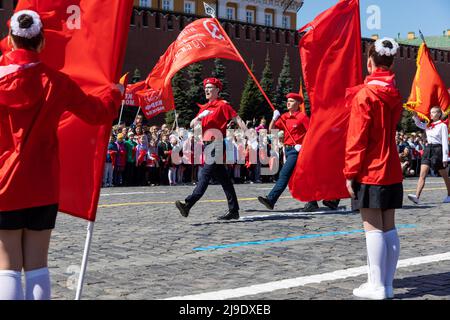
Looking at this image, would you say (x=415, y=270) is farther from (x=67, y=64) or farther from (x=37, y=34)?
(x=37, y=34)

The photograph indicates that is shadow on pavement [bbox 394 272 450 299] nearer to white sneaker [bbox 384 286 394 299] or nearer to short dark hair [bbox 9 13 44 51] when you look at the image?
white sneaker [bbox 384 286 394 299]

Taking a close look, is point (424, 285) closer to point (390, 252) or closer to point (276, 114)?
point (390, 252)

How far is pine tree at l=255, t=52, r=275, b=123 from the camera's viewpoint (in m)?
49.3

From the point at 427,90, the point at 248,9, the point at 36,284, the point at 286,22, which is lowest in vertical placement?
the point at 36,284

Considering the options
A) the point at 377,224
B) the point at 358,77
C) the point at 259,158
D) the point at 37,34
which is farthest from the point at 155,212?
the point at 259,158

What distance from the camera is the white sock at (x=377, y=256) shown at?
5340mm

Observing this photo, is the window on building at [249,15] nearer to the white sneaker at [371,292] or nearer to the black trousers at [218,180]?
the black trousers at [218,180]

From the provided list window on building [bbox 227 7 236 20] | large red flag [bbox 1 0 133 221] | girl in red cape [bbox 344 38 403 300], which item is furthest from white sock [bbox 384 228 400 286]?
window on building [bbox 227 7 236 20]

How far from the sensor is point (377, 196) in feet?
17.5

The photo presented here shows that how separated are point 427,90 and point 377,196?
11699 millimetres

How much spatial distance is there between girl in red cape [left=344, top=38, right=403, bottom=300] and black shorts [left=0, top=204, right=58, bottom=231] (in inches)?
98.1

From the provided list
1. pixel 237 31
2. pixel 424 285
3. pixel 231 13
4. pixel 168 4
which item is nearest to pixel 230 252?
pixel 424 285

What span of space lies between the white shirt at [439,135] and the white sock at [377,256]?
8759mm
